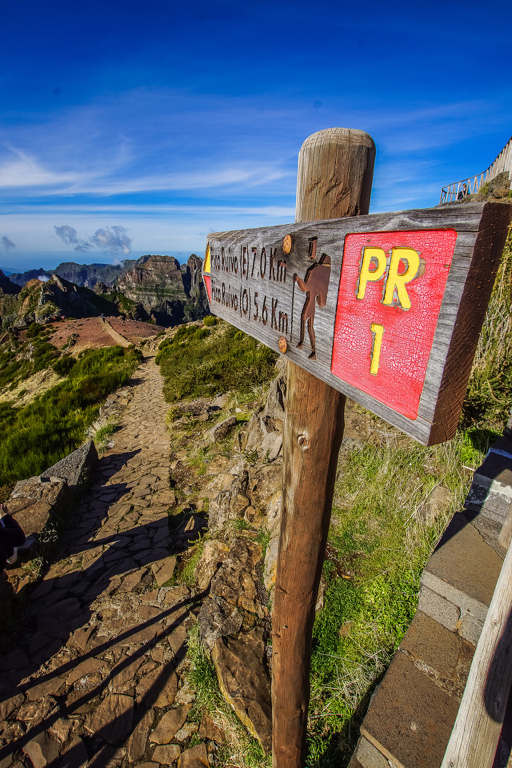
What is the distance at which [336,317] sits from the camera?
0.85m

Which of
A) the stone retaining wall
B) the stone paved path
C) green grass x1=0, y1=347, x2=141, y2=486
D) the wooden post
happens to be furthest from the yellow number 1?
green grass x1=0, y1=347, x2=141, y2=486

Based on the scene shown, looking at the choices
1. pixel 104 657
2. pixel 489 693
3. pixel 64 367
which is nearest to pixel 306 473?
pixel 489 693

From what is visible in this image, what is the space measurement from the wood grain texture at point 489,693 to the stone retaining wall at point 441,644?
0.60m

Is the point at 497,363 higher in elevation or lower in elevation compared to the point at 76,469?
higher

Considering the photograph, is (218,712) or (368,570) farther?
(368,570)

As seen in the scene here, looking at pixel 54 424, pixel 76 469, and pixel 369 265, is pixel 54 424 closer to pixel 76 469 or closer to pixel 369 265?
pixel 76 469

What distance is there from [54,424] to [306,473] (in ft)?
30.5

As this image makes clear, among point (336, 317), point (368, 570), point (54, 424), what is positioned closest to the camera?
point (336, 317)

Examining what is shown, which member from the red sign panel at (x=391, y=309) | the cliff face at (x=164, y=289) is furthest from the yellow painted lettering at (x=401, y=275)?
the cliff face at (x=164, y=289)

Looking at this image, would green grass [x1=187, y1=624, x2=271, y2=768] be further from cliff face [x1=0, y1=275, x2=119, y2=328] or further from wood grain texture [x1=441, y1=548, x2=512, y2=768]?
cliff face [x1=0, y1=275, x2=119, y2=328]

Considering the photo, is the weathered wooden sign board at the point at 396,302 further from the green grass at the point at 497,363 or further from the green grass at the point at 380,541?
the green grass at the point at 497,363

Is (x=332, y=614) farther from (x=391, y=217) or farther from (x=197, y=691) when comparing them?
(x=391, y=217)

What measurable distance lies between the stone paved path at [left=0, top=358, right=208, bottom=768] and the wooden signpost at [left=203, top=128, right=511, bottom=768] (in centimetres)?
140

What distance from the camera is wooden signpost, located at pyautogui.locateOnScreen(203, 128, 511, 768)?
582 millimetres
